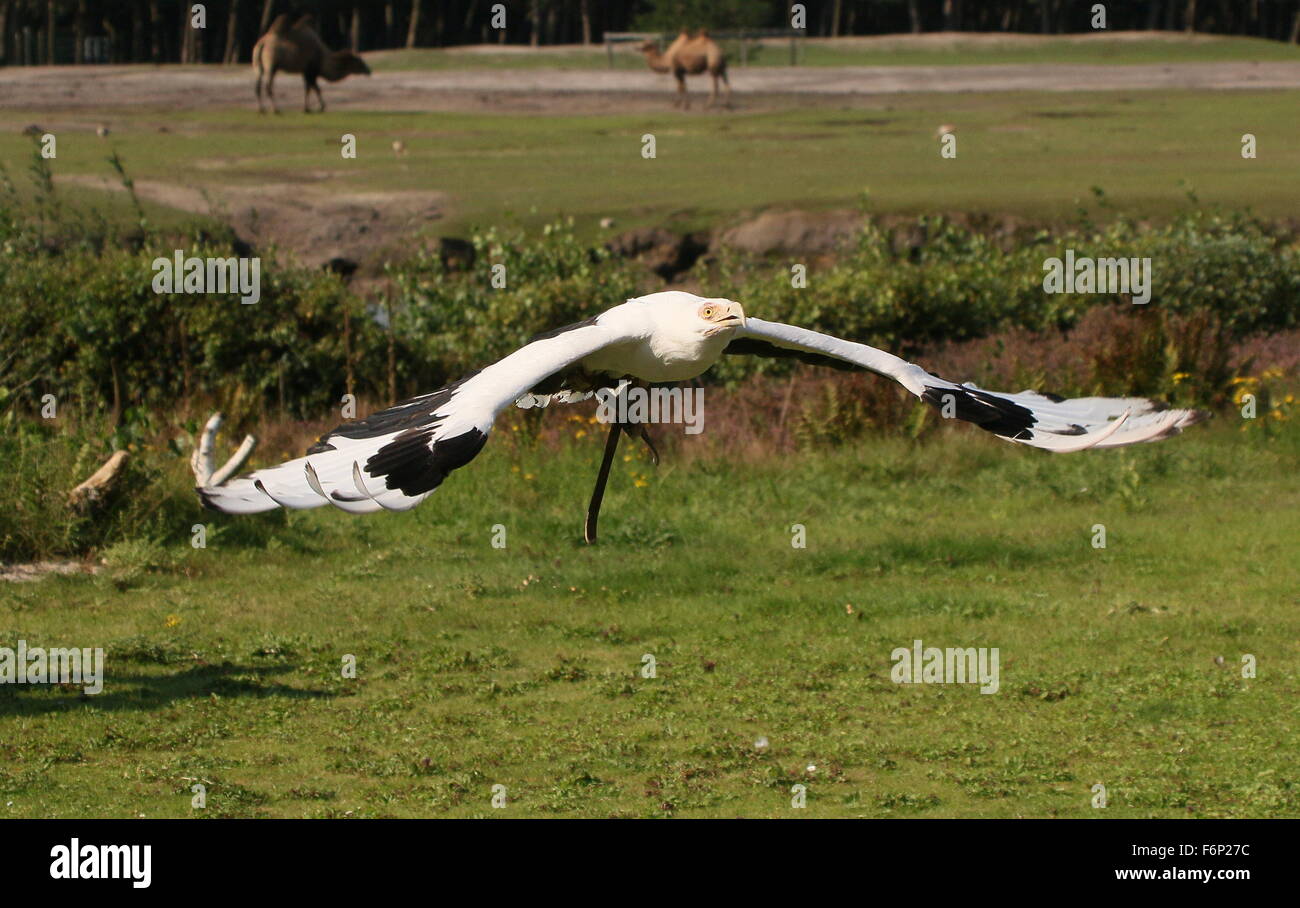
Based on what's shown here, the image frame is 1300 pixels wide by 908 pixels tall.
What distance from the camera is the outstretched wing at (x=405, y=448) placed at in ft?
20.0

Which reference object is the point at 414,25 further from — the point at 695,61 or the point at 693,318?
the point at 693,318

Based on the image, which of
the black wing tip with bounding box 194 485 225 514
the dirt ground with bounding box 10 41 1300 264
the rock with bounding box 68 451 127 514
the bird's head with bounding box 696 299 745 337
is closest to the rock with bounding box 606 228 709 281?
the rock with bounding box 68 451 127 514

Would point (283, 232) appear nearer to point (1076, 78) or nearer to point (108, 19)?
point (1076, 78)

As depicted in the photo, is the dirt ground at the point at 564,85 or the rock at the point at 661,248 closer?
the rock at the point at 661,248

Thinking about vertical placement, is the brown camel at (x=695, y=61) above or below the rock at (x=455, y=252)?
above

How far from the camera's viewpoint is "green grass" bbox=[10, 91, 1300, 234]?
86.9ft

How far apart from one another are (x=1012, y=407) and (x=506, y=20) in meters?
67.9

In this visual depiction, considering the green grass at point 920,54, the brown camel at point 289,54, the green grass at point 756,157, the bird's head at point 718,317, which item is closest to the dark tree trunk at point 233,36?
the green grass at point 920,54

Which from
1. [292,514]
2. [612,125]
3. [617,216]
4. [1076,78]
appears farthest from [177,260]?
[1076,78]

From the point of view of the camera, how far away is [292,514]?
16.3m

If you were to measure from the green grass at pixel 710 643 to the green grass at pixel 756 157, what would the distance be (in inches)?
287

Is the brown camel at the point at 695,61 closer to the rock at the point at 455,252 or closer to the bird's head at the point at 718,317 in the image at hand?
the rock at the point at 455,252

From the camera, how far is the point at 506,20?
7319 cm

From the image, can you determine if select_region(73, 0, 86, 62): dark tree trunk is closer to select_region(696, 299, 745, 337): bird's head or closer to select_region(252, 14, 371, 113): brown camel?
select_region(252, 14, 371, 113): brown camel
